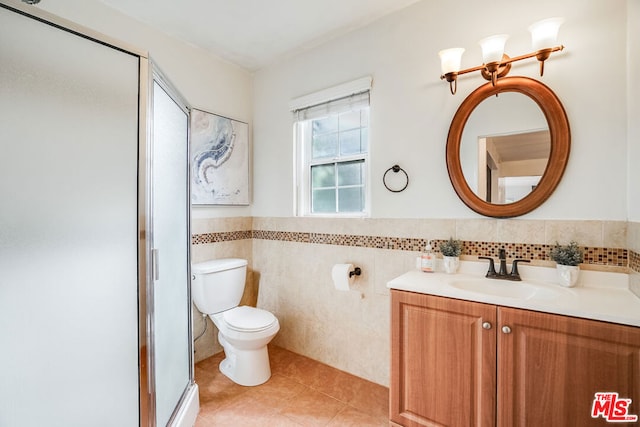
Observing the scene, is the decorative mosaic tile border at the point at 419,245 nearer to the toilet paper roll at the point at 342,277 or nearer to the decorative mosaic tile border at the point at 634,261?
the decorative mosaic tile border at the point at 634,261

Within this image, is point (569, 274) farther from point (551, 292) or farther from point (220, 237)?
point (220, 237)

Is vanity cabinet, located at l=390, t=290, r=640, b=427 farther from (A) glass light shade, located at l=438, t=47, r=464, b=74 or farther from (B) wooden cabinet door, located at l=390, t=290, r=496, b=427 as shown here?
(A) glass light shade, located at l=438, t=47, r=464, b=74

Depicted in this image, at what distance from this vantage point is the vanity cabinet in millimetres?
1044

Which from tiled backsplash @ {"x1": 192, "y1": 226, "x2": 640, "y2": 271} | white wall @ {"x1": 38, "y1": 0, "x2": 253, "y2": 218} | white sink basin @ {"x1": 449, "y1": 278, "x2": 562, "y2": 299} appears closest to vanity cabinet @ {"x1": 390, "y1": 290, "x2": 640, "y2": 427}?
white sink basin @ {"x1": 449, "y1": 278, "x2": 562, "y2": 299}

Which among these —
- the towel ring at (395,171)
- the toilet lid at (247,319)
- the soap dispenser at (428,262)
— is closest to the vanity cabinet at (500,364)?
the soap dispenser at (428,262)

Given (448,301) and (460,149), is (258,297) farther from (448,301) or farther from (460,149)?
(460,149)

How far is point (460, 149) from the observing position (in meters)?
1.72

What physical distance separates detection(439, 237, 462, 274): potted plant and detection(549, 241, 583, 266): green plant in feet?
1.42

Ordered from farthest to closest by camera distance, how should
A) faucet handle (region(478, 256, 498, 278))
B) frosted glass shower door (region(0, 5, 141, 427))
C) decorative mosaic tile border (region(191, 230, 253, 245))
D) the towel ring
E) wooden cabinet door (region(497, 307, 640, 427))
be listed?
decorative mosaic tile border (region(191, 230, 253, 245)) < the towel ring < faucet handle (region(478, 256, 498, 278)) < wooden cabinet door (region(497, 307, 640, 427)) < frosted glass shower door (region(0, 5, 141, 427))

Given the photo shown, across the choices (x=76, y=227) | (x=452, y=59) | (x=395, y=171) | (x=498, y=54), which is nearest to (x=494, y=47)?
(x=498, y=54)

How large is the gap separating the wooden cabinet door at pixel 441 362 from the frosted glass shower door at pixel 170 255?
1.12 m

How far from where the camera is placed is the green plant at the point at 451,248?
168cm

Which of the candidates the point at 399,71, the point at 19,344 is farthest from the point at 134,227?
the point at 399,71

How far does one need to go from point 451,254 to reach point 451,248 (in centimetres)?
3
